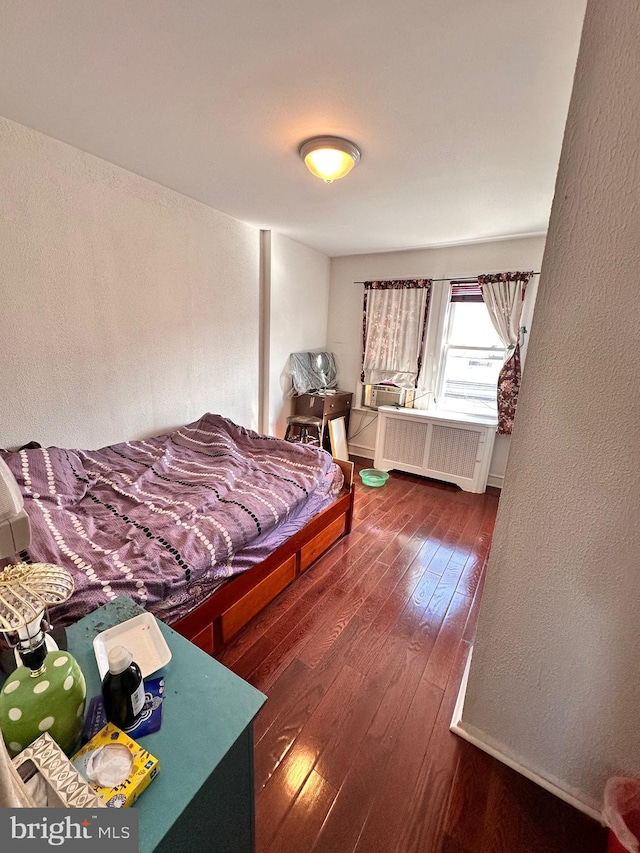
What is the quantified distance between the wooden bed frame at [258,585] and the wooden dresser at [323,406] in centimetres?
144

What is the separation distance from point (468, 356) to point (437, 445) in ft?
3.18

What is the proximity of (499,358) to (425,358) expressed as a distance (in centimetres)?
71

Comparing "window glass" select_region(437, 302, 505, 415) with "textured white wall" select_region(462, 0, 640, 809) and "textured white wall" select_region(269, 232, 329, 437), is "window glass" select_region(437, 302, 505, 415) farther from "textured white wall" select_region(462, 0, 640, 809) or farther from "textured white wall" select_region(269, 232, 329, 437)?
"textured white wall" select_region(462, 0, 640, 809)

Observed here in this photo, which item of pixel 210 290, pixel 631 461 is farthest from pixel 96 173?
A: pixel 631 461

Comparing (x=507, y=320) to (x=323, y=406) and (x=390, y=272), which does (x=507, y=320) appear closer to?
(x=390, y=272)

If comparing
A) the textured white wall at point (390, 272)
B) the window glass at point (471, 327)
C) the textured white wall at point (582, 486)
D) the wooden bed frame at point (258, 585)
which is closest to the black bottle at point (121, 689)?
the wooden bed frame at point (258, 585)

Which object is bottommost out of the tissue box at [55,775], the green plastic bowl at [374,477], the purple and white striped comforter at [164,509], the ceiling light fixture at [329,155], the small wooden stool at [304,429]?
the green plastic bowl at [374,477]

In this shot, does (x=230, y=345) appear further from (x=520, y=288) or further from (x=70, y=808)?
(x=70, y=808)

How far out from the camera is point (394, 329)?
3.90 m

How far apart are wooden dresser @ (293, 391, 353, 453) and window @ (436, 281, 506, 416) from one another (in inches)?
43.6

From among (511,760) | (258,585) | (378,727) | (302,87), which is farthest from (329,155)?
(511,760)

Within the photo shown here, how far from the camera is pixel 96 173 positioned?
6.88 feet

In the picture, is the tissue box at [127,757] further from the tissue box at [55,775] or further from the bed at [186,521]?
the bed at [186,521]

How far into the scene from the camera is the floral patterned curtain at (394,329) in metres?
3.73
